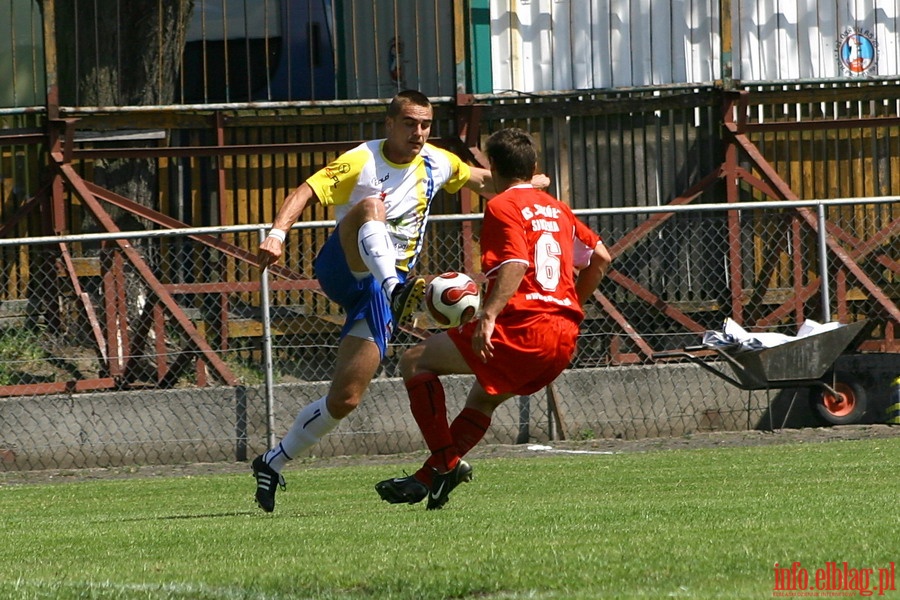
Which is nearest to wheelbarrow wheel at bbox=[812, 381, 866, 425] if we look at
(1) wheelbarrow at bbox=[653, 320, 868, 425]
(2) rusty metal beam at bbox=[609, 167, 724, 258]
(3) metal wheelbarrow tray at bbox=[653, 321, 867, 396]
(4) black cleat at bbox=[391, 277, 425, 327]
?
(1) wheelbarrow at bbox=[653, 320, 868, 425]

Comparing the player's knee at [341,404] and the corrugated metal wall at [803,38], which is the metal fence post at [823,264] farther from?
the player's knee at [341,404]

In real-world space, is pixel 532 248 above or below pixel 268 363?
above

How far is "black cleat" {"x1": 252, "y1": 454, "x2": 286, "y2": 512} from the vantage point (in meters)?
7.61

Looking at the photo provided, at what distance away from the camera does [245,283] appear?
1245 centimetres

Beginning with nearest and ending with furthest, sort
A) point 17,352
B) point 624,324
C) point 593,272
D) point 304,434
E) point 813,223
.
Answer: point 304,434 < point 593,272 < point 17,352 < point 624,324 < point 813,223

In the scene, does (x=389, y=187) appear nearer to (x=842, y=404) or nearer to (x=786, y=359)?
(x=786, y=359)

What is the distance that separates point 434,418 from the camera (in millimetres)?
7332

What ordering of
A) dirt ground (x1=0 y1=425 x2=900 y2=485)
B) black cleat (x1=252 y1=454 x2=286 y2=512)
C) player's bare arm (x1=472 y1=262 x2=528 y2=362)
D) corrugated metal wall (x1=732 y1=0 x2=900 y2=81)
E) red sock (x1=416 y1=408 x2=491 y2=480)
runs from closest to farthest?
player's bare arm (x1=472 y1=262 x2=528 y2=362)
red sock (x1=416 y1=408 x2=491 y2=480)
black cleat (x1=252 y1=454 x2=286 y2=512)
dirt ground (x1=0 y1=425 x2=900 y2=485)
corrugated metal wall (x1=732 y1=0 x2=900 y2=81)

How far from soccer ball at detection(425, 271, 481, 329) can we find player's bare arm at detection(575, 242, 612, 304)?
85 centimetres

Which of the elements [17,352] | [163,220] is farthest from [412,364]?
[163,220]

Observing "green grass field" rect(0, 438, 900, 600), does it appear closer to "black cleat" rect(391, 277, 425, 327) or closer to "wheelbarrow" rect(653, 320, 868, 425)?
"black cleat" rect(391, 277, 425, 327)

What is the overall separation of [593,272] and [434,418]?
1.25m

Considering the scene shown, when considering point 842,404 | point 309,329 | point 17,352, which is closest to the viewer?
point 17,352

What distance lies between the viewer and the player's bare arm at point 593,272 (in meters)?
7.81
